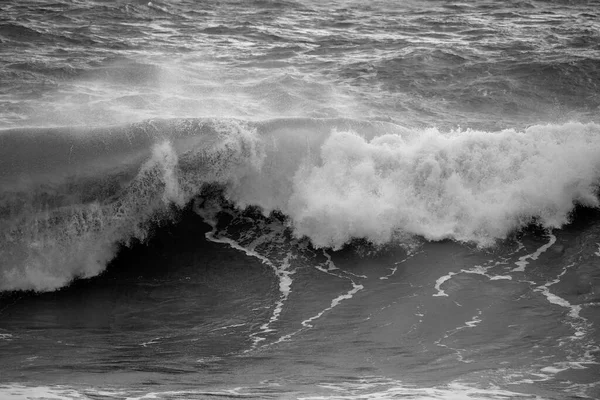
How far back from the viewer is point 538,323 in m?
7.82

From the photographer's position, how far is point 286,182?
35.1 feet

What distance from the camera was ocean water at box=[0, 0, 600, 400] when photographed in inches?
278

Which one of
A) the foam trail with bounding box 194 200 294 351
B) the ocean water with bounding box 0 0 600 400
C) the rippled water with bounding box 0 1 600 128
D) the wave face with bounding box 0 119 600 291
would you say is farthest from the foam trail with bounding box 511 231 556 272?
the rippled water with bounding box 0 1 600 128

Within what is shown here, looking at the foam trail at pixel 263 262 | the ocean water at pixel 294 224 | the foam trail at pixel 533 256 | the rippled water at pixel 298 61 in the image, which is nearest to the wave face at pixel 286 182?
the ocean water at pixel 294 224

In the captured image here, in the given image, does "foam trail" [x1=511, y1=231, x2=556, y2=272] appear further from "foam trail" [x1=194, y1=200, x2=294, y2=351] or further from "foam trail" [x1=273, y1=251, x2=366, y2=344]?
"foam trail" [x1=194, y1=200, x2=294, y2=351]

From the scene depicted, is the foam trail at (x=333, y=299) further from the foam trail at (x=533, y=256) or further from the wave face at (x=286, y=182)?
the foam trail at (x=533, y=256)

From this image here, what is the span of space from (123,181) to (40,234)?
1272 mm

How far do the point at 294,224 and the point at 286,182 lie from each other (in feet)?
2.24

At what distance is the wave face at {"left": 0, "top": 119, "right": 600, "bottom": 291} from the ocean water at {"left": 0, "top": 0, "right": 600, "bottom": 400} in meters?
0.03

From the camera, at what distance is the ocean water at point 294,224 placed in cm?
705

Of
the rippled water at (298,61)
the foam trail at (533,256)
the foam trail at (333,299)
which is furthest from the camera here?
the rippled water at (298,61)

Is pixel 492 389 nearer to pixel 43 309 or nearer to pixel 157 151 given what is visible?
pixel 43 309

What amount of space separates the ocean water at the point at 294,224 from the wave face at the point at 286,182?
0.03 metres

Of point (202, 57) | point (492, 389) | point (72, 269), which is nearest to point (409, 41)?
point (202, 57)
